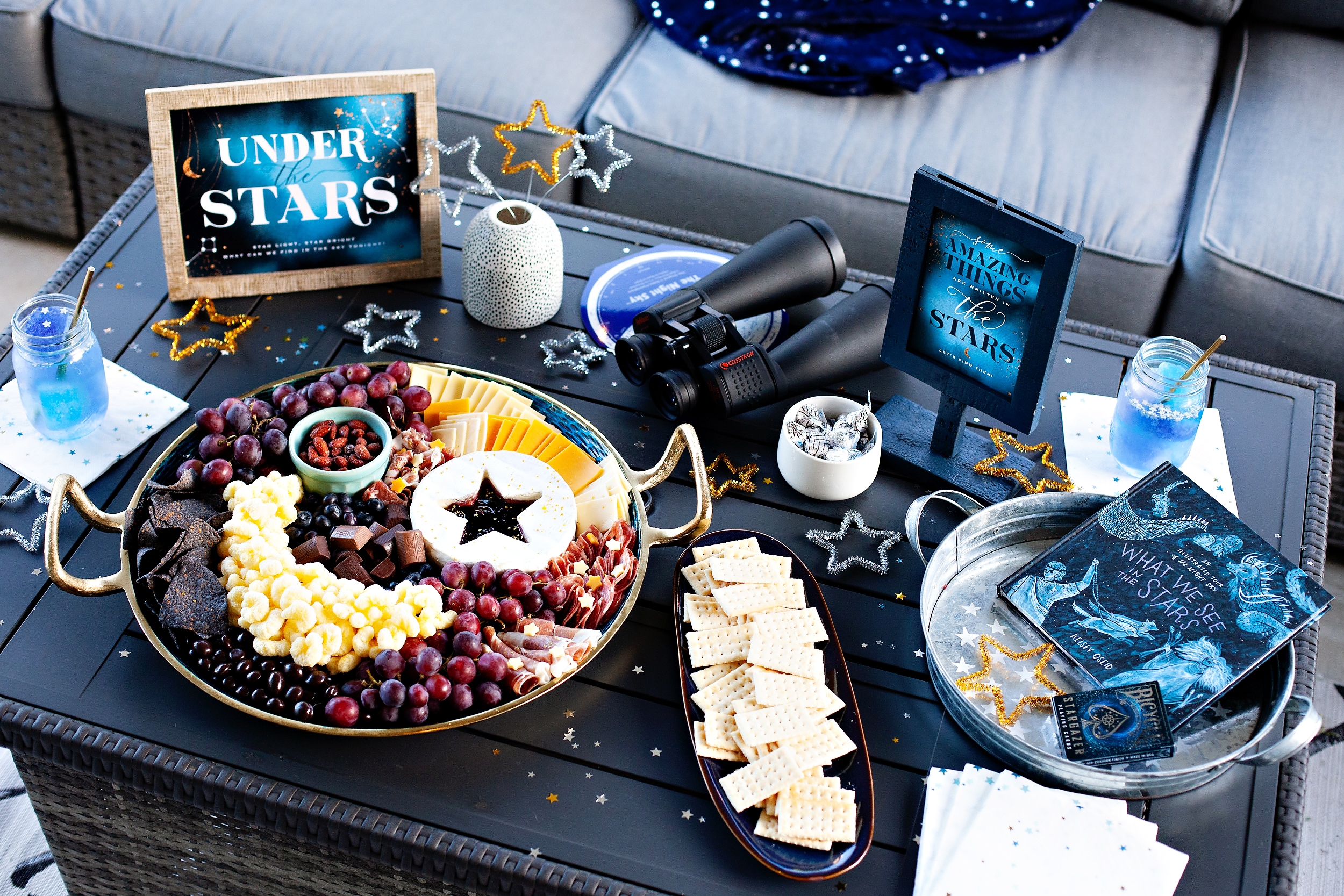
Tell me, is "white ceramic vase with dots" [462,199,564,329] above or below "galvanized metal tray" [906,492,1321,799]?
above

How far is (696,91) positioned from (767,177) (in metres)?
0.22

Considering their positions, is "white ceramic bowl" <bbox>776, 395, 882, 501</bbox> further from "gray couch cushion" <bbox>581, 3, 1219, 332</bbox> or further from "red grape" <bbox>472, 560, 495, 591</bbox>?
"gray couch cushion" <bbox>581, 3, 1219, 332</bbox>

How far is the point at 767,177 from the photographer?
197 cm

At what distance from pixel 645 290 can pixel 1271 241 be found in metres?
1.08

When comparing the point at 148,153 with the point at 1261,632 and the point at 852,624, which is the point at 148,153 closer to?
the point at 852,624

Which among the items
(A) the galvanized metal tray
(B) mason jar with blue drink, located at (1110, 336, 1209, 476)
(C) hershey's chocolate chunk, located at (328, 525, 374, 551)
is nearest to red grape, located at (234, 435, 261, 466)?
(C) hershey's chocolate chunk, located at (328, 525, 374, 551)

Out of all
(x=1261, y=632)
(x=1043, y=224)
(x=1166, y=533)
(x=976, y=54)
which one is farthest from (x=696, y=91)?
(x=1261, y=632)

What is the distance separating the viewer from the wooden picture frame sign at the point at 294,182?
133 cm

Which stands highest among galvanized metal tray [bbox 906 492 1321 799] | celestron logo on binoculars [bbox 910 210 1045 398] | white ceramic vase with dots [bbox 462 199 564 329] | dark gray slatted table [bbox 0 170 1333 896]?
celestron logo on binoculars [bbox 910 210 1045 398]

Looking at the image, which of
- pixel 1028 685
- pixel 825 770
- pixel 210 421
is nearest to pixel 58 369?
pixel 210 421

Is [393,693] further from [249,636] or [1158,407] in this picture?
[1158,407]

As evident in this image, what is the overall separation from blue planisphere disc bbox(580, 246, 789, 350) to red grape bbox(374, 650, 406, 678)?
571 millimetres

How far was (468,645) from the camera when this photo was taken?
998 mm

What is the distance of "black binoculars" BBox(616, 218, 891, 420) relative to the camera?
131cm
